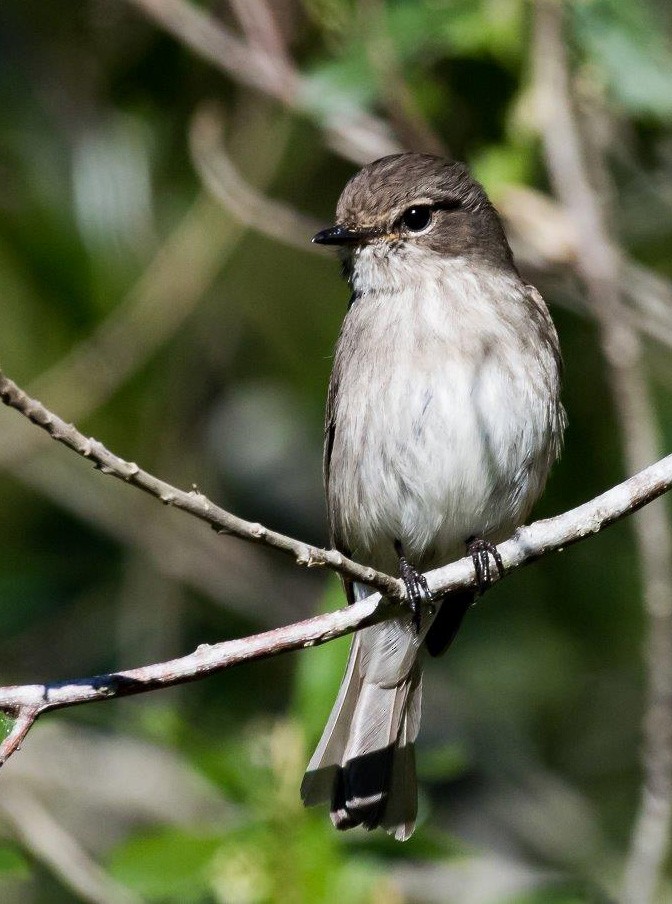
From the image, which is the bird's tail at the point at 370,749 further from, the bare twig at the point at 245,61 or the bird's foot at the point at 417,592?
the bare twig at the point at 245,61

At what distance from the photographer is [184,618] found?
6.79m

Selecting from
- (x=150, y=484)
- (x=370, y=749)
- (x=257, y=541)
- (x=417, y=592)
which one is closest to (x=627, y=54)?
(x=417, y=592)

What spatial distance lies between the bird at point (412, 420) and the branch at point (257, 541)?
16.2 inches

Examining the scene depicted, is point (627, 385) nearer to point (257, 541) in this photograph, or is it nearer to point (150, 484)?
point (257, 541)

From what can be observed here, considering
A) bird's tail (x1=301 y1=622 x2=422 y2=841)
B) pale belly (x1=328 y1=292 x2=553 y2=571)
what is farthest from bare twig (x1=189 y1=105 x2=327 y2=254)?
bird's tail (x1=301 y1=622 x2=422 y2=841)

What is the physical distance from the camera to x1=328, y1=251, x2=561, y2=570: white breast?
4430mm

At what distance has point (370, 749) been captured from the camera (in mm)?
4809

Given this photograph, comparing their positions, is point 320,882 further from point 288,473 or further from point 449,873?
point 288,473

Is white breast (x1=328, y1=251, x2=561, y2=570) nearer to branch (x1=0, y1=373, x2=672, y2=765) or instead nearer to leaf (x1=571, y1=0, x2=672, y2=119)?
branch (x1=0, y1=373, x2=672, y2=765)

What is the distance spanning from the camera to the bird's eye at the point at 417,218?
4770 millimetres

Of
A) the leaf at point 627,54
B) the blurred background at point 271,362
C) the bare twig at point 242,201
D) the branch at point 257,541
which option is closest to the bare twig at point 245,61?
the blurred background at point 271,362

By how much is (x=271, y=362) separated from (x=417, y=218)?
7.84 feet

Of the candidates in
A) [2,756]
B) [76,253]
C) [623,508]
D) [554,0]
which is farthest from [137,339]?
[2,756]

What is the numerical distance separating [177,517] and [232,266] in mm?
1183
